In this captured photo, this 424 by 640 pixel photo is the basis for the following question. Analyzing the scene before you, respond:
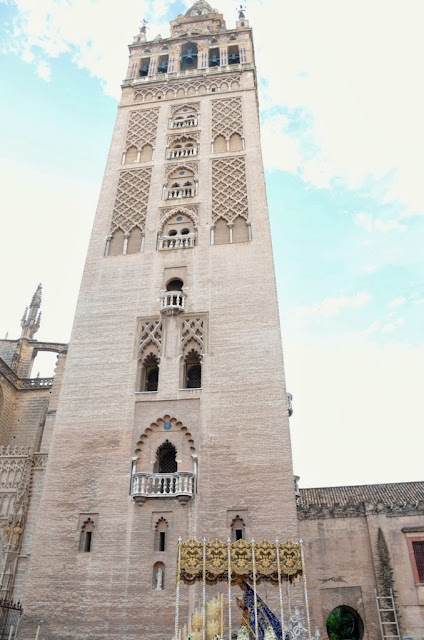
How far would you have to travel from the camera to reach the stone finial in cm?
2653

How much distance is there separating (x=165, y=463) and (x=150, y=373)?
3151 millimetres

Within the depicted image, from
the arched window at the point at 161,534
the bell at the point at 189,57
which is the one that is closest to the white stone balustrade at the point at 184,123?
the bell at the point at 189,57

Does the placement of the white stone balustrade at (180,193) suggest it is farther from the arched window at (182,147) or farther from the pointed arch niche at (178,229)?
the arched window at (182,147)

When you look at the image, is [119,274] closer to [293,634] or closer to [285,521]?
[285,521]

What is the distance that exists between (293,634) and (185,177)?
1745cm

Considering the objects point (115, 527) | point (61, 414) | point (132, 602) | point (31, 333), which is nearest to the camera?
point (132, 602)

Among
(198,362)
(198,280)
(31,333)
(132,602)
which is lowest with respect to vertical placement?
(132,602)

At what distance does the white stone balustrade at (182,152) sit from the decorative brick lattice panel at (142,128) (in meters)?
1.10

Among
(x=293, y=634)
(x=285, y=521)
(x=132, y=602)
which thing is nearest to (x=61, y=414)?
(x=132, y=602)

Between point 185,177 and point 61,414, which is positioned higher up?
point 185,177

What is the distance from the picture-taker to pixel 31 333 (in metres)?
26.6

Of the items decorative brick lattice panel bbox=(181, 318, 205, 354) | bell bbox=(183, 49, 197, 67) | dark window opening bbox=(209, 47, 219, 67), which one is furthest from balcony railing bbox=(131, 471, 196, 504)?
bell bbox=(183, 49, 197, 67)

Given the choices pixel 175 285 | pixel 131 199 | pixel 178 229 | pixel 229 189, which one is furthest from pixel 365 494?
pixel 131 199

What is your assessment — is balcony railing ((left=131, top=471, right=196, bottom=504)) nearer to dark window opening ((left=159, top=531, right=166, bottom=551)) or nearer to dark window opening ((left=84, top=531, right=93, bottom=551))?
dark window opening ((left=159, top=531, right=166, bottom=551))
